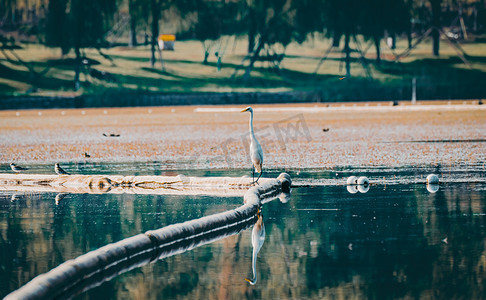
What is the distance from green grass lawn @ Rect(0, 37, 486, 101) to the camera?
96562 millimetres

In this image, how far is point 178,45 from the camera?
415 ft

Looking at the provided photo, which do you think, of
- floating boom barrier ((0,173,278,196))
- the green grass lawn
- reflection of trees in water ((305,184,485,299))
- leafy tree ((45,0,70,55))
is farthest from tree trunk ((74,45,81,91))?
reflection of trees in water ((305,184,485,299))

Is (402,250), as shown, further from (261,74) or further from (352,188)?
(261,74)

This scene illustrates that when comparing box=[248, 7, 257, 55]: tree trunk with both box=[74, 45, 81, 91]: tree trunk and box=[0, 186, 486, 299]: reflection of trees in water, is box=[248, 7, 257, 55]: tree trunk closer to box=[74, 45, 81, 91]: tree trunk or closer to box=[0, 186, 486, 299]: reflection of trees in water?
box=[74, 45, 81, 91]: tree trunk

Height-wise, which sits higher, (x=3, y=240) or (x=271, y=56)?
(x=271, y=56)

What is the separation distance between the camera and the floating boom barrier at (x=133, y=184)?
2161 cm

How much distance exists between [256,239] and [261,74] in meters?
92.4

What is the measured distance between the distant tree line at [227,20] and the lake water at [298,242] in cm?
8177

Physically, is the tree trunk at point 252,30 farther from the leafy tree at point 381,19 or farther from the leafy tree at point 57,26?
the leafy tree at point 57,26

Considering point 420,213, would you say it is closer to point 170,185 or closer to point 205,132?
point 170,185

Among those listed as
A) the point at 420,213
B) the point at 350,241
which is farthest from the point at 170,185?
the point at 350,241

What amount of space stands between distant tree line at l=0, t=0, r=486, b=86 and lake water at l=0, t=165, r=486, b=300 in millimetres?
81769

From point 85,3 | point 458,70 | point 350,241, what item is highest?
point 85,3

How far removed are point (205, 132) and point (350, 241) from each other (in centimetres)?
3350
